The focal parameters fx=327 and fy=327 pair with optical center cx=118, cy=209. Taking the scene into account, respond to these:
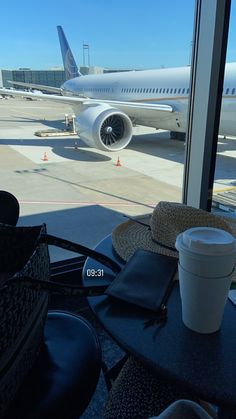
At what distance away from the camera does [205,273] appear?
53 cm

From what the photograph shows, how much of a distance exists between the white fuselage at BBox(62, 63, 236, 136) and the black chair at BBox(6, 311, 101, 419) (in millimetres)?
4950

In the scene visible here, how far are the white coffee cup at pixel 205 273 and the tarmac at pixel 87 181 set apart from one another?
1.37 m

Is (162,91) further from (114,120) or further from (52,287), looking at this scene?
(52,287)

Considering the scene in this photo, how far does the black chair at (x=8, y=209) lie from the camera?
1.03 meters

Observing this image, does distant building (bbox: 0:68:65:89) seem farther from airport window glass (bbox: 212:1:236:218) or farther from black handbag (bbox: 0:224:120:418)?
black handbag (bbox: 0:224:120:418)

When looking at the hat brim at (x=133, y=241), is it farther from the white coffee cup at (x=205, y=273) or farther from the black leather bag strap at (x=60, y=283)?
the white coffee cup at (x=205, y=273)

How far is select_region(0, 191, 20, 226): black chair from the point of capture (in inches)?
40.5

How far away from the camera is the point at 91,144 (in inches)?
224

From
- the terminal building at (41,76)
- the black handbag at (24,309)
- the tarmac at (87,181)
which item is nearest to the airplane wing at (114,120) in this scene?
the tarmac at (87,181)

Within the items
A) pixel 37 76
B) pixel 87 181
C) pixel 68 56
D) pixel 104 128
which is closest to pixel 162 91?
pixel 104 128

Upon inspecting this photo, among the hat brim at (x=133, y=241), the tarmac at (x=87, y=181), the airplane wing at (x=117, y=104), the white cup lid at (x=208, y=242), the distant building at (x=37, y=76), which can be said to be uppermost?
the distant building at (x=37, y=76)

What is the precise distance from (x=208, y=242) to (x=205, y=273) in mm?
51

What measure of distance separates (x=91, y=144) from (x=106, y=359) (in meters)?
4.58

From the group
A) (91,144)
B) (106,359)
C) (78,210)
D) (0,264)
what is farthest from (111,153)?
(0,264)
